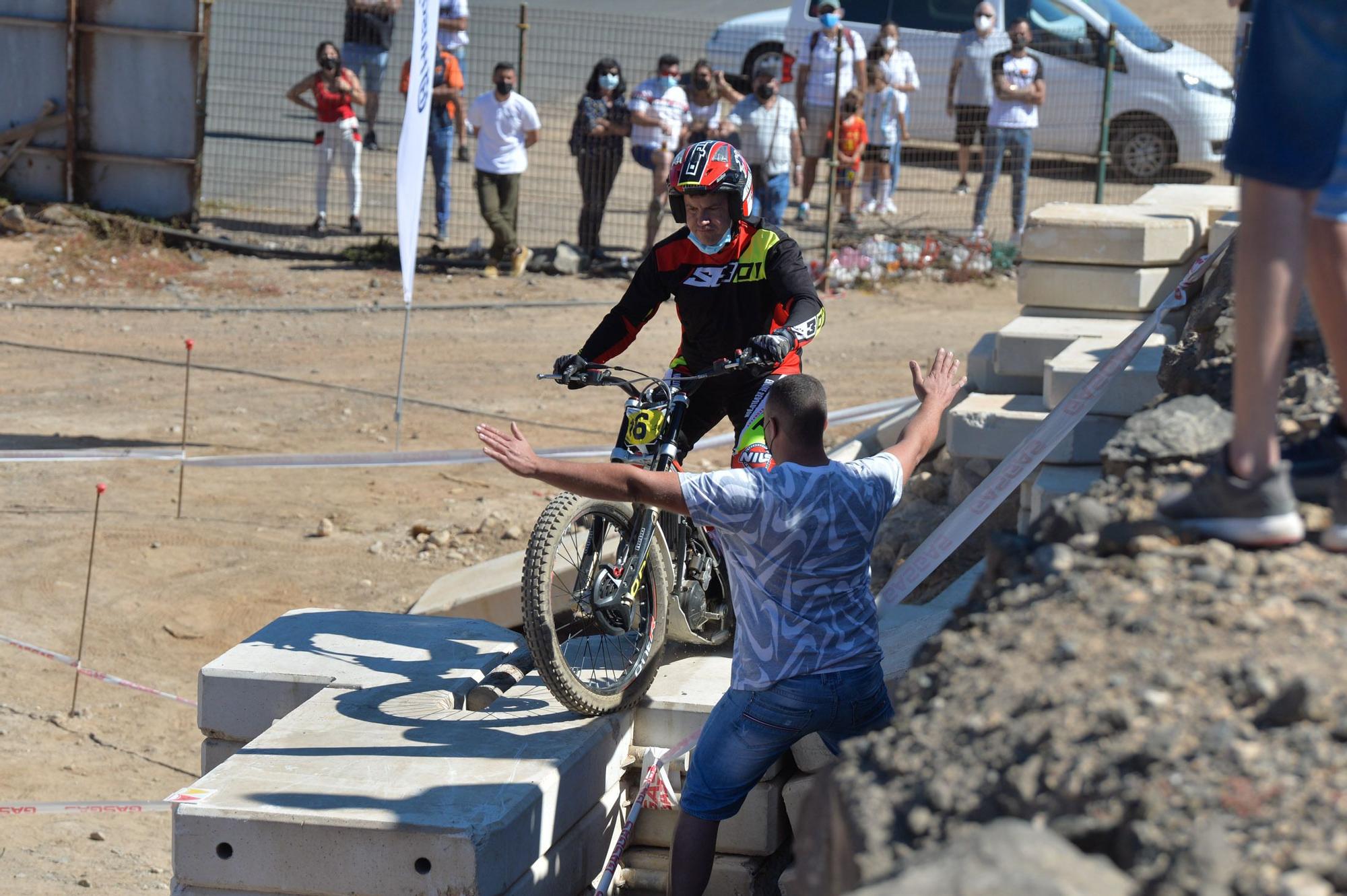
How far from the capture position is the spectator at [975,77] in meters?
15.9

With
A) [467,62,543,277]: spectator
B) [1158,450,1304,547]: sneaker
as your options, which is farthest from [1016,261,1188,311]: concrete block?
[467,62,543,277]: spectator

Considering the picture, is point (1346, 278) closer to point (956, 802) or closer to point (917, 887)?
point (956, 802)

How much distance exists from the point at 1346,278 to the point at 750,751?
212 centimetres

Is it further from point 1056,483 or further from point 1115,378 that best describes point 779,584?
point 1115,378

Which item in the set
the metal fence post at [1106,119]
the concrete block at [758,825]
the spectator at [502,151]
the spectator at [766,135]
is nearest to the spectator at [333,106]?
the spectator at [502,151]

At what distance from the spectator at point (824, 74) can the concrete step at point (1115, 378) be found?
945 cm

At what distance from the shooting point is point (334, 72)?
15.2 meters

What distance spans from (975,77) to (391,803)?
13.4 m

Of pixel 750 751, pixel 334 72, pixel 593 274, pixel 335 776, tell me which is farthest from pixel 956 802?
pixel 334 72

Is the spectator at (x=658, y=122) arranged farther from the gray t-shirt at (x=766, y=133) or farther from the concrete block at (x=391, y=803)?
the concrete block at (x=391, y=803)

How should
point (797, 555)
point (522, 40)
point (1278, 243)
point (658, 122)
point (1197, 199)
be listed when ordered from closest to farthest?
point (1278, 243) < point (797, 555) < point (1197, 199) < point (658, 122) < point (522, 40)

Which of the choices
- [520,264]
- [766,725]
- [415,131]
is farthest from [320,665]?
[520,264]

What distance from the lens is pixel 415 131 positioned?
984 centimetres

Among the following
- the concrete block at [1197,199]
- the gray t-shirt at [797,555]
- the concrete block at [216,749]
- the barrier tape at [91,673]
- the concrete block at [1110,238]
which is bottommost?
the barrier tape at [91,673]
